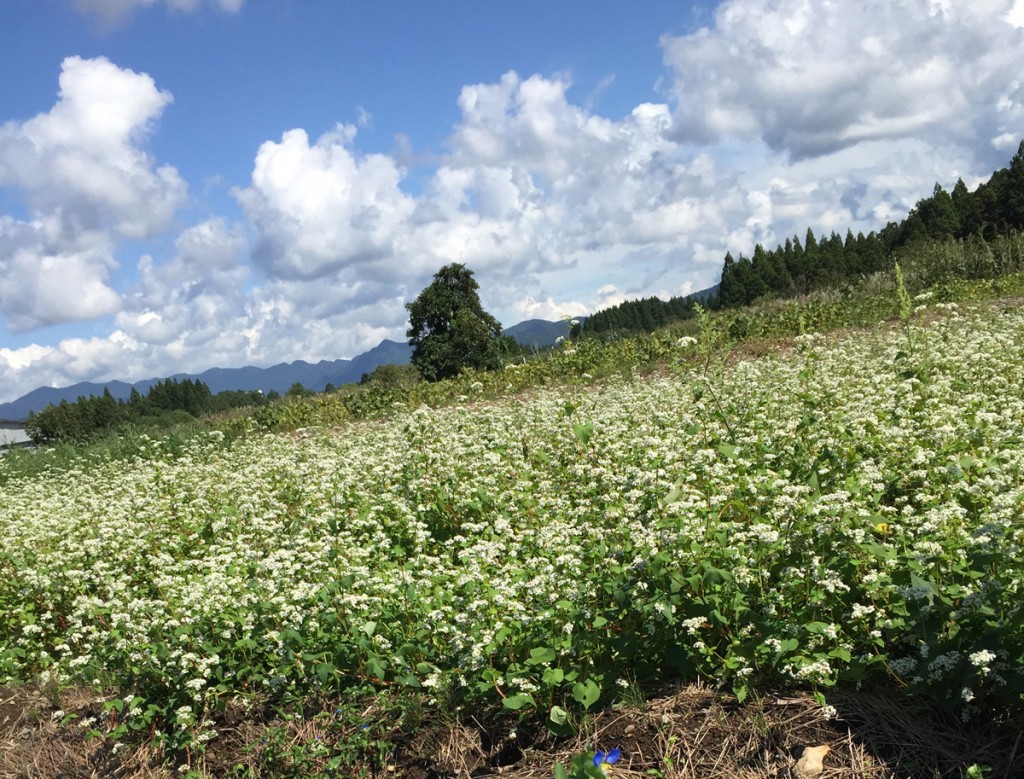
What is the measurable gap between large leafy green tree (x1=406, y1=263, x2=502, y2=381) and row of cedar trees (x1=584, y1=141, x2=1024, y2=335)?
33.9ft

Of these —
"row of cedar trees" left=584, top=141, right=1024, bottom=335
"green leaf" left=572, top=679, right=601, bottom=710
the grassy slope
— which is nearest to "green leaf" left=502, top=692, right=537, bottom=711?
the grassy slope

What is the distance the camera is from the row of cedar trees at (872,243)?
53.7 m

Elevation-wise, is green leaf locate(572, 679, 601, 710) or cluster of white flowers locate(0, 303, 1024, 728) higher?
cluster of white flowers locate(0, 303, 1024, 728)

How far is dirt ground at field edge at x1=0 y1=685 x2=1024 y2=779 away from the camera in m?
3.10

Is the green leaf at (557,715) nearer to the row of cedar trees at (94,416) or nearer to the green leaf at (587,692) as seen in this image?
the green leaf at (587,692)

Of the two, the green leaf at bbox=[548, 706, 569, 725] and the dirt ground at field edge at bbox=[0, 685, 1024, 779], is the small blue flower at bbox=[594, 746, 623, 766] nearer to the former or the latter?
the dirt ground at field edge at bbox=[0, 685, 1024, 779]

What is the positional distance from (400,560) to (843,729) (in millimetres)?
3874

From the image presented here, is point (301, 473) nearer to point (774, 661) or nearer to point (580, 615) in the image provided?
point (580, 615)

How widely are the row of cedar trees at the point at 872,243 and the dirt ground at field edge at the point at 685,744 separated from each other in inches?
1694

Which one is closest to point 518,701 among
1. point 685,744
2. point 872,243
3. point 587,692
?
point 587,692

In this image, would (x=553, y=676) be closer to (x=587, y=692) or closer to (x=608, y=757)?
(x=587, y=692)

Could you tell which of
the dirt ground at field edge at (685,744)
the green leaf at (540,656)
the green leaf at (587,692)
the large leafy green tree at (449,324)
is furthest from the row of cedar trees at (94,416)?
the green leaf at (587,692)

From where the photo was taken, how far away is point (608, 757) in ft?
11.3

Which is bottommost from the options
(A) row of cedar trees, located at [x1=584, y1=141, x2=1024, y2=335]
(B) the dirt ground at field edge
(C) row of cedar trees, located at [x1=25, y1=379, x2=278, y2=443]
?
(B) the dirt ground at field edge
